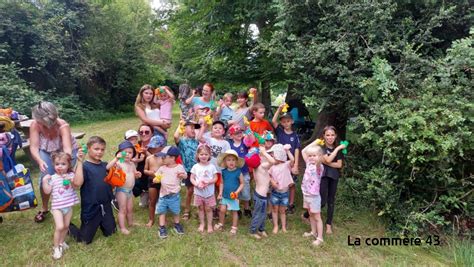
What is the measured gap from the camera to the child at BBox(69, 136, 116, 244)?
3.75 meters

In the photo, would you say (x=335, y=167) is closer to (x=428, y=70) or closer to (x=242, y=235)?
(x=242, y=235)

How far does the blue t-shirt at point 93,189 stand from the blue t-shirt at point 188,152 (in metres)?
1.14

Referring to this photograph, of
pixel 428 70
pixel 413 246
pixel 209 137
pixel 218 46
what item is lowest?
pixel 413 246

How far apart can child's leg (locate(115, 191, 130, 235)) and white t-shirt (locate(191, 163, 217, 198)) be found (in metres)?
0.90

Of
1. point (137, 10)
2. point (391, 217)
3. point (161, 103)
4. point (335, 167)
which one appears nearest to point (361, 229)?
point (391, 217)

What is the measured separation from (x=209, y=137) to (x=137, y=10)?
23.0 meters

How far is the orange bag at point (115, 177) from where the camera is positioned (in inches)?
151

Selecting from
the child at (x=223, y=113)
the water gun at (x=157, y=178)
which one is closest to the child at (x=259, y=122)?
the child at (x=223, y=113)

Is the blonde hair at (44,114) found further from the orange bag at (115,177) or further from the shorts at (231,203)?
the shorts at (231,203)

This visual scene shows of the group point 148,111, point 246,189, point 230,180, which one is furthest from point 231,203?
point 148,111

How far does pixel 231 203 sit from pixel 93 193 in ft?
5.45

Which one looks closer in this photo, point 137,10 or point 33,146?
point 33,146

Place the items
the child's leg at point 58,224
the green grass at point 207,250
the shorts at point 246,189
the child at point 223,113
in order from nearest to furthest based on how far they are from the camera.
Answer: the child's leg at point 58,224 → the green grass at point 207,250 → the shorts at point 246,189 → the child at point 223,113

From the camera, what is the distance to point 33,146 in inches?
156
